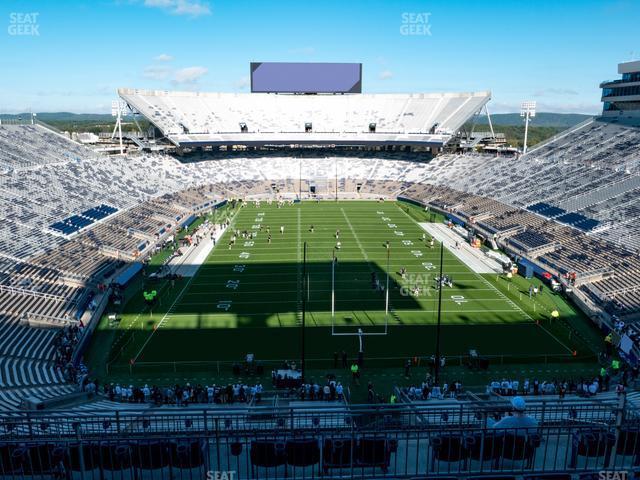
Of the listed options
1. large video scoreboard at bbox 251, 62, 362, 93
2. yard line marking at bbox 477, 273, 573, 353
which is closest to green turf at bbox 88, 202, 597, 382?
yard line marking at bbox 477, 273, 573, 353

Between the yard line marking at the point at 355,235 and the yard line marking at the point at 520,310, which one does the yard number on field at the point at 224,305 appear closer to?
the yard line marking at the point at 355,235

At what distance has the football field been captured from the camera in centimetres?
2073

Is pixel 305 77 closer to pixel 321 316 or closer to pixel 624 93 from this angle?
pixel 624 93

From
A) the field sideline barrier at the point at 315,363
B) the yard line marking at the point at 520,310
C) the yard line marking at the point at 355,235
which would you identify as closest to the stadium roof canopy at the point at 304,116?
the yard line marking at the point at 355,235

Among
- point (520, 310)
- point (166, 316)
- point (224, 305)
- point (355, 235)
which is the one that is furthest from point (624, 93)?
point (166, 316)

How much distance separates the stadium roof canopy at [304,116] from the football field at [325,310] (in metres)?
32.6

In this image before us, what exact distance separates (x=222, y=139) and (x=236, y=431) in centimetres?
6131

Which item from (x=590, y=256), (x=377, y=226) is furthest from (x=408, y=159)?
(x=590, y=256)

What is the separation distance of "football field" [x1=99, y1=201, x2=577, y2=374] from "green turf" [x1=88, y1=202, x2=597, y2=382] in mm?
53

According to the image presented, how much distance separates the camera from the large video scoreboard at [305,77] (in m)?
74.4

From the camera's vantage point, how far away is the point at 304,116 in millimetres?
72500

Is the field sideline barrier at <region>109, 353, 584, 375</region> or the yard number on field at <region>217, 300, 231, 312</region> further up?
the yard number on field at <region>217, 300, 231, 312</region>

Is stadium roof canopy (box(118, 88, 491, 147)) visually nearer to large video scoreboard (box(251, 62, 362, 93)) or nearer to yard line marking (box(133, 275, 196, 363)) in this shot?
large video scoreboard (box(251, 62, 362, 93))

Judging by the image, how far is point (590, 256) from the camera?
29.4m
